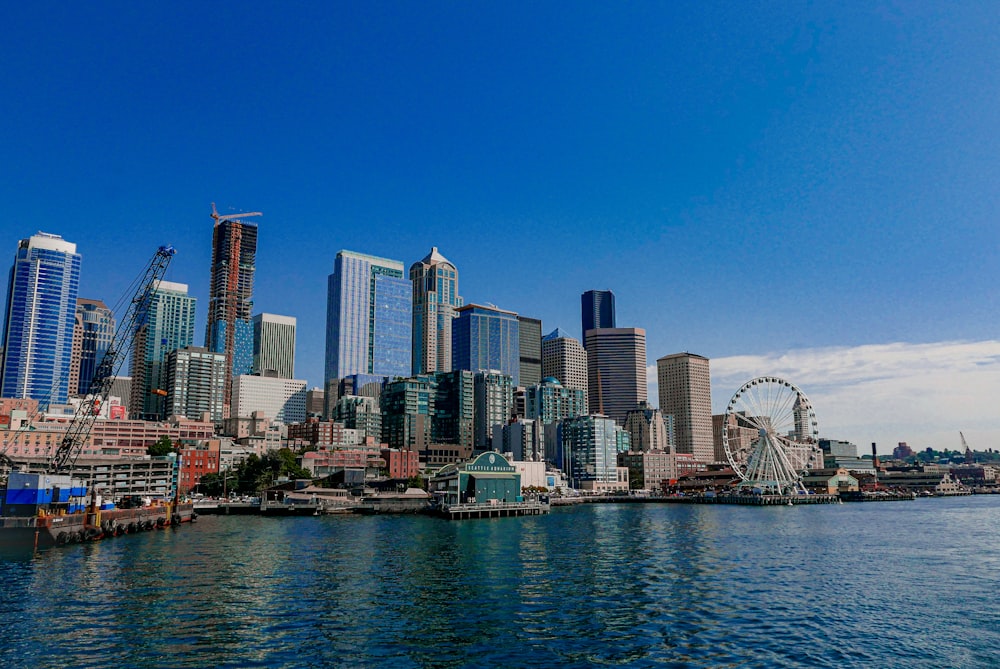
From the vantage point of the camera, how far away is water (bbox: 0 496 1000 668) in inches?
1586

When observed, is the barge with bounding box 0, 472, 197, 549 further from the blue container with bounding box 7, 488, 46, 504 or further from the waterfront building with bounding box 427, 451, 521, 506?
the waterfront building with bounding box 427, 451, 521, 506

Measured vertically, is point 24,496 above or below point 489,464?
below

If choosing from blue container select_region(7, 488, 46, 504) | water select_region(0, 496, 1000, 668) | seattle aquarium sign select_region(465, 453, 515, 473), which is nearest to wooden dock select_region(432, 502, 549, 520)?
seattle aquarium sign select_region(465, 453, 515, 473)

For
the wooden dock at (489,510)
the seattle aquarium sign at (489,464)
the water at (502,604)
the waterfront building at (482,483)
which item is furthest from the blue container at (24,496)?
the seattle aquarium sign at (489,464)

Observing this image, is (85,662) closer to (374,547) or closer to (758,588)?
(758,588)

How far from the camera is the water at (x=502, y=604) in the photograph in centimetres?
4028

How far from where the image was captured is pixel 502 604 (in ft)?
175

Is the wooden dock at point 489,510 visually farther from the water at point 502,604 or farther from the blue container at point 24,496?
the blue container at point 24,496

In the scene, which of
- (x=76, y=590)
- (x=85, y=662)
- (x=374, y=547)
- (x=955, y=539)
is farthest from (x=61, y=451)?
(x=955, y=539)

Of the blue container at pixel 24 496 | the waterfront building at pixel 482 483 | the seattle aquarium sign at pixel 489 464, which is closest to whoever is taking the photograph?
the blue container at pixel 24 496

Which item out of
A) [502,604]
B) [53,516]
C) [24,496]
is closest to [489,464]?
[53,516]

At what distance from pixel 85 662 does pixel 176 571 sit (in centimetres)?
3075

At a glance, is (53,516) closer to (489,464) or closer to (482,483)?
(482,483)

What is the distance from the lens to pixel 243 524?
130875mm
